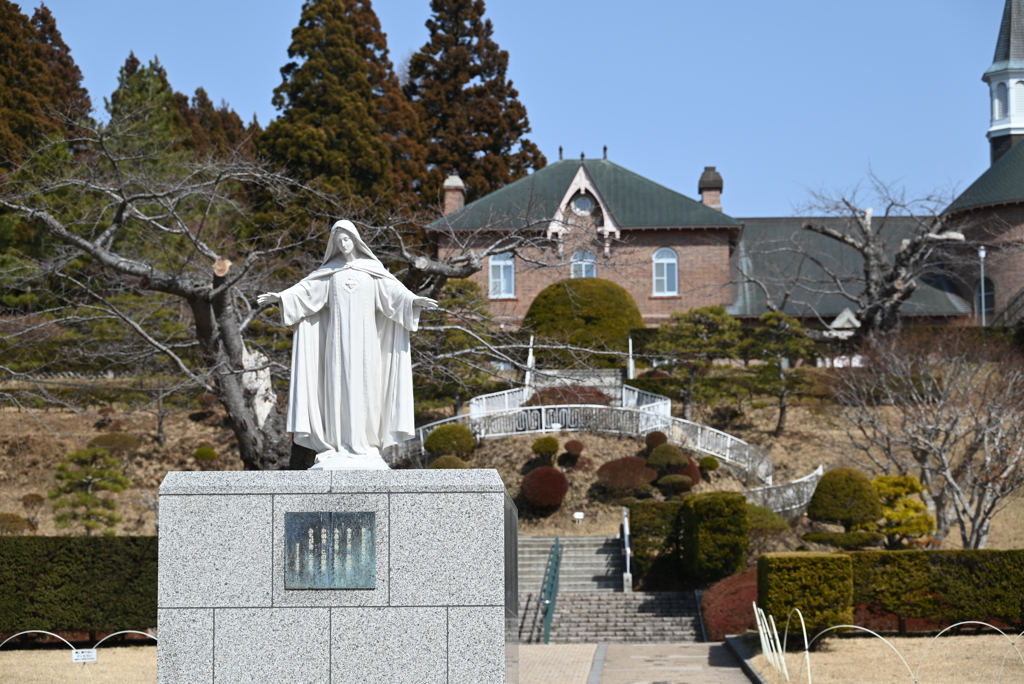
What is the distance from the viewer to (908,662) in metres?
14.7

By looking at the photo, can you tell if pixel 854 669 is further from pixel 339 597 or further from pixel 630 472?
pixel 630 472

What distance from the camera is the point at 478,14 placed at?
186ft

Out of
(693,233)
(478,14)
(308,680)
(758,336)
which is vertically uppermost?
(478,14)

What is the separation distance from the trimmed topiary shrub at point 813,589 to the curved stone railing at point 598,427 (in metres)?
14.2

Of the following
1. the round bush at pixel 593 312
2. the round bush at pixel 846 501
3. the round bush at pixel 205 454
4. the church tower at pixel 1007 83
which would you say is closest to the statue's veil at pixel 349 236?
the round bush at pixel 846 501

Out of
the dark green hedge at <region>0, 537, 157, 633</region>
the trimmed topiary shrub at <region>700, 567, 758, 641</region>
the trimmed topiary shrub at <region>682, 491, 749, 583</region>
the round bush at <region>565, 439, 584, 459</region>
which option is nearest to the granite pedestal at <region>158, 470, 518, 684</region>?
the dark green hedge at <region>0, 537, 157, 633</region>

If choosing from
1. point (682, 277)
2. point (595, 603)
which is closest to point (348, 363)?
point (595, 603)

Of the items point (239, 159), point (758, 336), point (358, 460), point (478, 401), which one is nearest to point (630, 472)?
point (478, 401)

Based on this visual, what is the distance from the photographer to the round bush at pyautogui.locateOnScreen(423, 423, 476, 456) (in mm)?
29828

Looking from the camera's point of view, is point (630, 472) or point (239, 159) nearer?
point (239, 159)

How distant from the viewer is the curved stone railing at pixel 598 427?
101 ft

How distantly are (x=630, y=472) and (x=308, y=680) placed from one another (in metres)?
21.2

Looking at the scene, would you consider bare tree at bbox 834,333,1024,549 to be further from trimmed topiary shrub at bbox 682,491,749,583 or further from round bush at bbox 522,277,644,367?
round bush at bbox 522,277,644,367

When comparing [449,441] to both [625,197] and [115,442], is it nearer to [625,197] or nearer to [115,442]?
[115,442]
